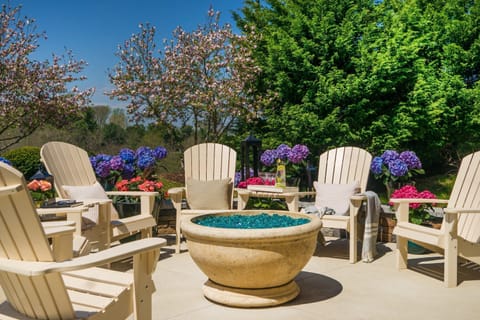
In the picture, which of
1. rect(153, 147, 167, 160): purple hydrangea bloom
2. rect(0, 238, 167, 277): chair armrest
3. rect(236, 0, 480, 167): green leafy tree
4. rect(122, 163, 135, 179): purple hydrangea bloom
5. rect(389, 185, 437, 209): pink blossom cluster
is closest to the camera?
rect(0, 238, 167, 277): chair armrest

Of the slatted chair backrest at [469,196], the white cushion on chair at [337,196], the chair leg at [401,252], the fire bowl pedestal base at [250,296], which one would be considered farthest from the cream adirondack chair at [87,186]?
the slatted chair backrest at [469,196]

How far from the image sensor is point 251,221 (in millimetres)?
3373

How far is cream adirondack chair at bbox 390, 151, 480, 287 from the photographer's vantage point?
332cm

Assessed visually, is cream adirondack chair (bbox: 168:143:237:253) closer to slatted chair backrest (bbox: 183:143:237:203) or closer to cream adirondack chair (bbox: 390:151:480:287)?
slatted chair backrest (bbox: 183:143:237:203)

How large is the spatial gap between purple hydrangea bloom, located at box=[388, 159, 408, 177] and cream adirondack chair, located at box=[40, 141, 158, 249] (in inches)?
105

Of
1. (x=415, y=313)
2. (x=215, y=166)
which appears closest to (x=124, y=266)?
(x=215, y=166)

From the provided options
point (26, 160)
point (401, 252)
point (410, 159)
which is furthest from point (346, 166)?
point (26, 160)

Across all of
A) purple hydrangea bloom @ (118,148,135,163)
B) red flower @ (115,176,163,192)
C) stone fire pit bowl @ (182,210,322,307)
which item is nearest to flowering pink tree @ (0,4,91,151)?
purple hydrangea bloom @ (118,148,135,163)

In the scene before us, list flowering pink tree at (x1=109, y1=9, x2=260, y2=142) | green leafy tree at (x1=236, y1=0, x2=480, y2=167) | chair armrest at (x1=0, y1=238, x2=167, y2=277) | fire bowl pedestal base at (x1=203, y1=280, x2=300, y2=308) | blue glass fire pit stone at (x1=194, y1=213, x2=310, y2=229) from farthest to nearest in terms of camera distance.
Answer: flowering pink tree at (x1=109, y1=9, x2=260, y2=142), green leafy tree at (x1=236, y1=0, x2=480, y2=167), blue glass fire pit stone at (x1=194, y1=213, x2=310, y2=229), fire bowl pedestal base at (x1=203, y1=280, x2=300, y2=308), chair armrest at (x1=0, y1=238, x2=167, y2=277)

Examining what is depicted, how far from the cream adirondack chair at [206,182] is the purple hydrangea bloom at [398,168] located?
175 centimetres

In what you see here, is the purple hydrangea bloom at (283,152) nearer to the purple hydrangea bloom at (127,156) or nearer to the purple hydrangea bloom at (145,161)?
the purple hydrangea bloom at (145,161)

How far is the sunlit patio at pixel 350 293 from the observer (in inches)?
110

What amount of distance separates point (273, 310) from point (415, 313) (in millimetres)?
847

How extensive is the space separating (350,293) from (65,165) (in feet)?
8.73
